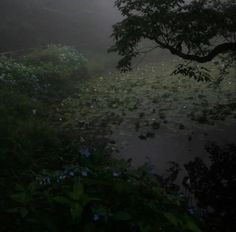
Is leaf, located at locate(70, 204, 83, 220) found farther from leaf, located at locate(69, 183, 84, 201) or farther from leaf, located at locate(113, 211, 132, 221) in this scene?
leaf, located at locate(113, 211, 132, 221)

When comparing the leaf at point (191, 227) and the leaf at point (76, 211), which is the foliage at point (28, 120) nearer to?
the leaf at point (76, 211)

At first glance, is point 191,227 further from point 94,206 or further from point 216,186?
point 216,186

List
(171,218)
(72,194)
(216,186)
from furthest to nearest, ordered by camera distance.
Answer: (216,186) < (72,194) < (171,218)

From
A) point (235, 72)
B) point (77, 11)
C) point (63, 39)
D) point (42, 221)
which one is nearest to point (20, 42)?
point (63, 39)

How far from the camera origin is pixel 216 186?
6746 mm

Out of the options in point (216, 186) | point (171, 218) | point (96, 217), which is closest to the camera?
point (96, 217)

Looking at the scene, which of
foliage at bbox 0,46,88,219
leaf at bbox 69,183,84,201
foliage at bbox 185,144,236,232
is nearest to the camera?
leaf at bbox 69,183,84,201

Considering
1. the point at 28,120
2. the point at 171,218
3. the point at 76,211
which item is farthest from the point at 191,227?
the point at 28,120

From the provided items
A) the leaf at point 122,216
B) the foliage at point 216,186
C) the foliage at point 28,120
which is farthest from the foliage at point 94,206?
the foliage at point 216,186

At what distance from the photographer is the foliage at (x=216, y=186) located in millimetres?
5772

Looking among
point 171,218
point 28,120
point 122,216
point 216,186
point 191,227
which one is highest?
point 28,120

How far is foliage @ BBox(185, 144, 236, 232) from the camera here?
5772 millimetres

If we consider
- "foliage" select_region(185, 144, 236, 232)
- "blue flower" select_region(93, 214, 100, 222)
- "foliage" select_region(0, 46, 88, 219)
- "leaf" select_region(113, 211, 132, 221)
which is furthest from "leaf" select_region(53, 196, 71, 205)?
"foliage" select_region(185, 144, 236, 232)

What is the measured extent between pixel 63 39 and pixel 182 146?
47.7 ft
